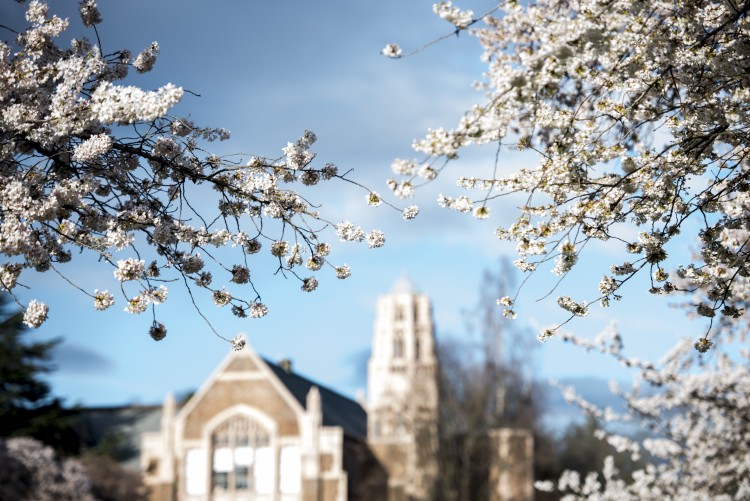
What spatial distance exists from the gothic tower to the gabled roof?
1405 mm

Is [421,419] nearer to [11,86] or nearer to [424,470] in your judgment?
[424,470]

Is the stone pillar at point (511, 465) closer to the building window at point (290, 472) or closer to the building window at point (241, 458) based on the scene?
the building window at point (290, 472)

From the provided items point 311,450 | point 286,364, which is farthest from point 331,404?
point 311,450

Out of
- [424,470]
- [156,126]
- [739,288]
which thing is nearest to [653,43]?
[739,288]

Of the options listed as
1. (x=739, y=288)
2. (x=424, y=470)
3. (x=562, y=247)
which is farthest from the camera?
(x=424, y=470)

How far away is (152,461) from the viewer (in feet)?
136

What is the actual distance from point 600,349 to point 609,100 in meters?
7.47

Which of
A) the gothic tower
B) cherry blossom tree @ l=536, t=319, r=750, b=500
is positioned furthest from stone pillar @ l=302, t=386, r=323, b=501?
cherry blossom tree @ l=536, t=319, r=750, b=500

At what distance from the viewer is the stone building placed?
132 feet

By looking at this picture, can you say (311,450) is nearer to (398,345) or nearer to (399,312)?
(398,345)

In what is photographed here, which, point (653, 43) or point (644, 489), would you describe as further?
point (644, 489)

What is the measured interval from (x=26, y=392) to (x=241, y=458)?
10.0 meters

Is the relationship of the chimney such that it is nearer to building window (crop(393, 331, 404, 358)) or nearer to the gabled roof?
the gabled roof

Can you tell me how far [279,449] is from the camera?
40.8m
